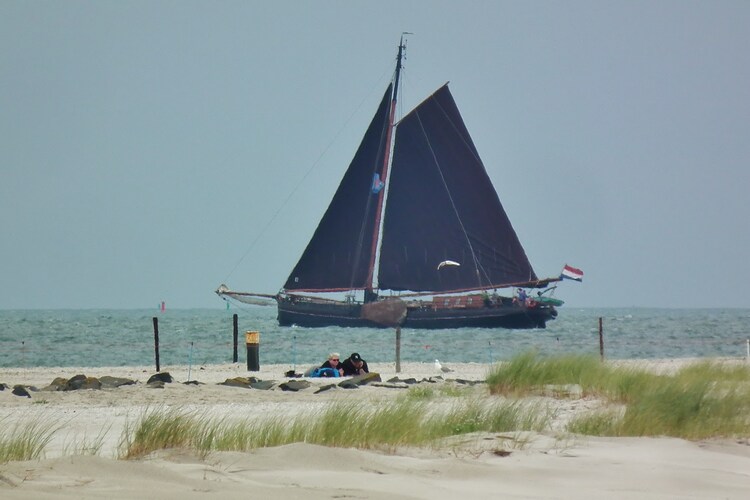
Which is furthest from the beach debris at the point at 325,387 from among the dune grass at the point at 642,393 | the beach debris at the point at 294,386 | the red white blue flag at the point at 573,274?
the red white blue flag at the point at 573,274

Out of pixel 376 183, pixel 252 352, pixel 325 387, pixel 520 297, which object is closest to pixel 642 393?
pixel 325 387

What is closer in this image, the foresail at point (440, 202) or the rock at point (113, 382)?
the rock at point (113, 382)

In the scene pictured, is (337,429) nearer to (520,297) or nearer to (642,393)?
(642,393)

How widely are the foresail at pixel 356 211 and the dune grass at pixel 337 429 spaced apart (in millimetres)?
41515

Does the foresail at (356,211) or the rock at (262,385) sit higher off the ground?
the foresail at (356,211)

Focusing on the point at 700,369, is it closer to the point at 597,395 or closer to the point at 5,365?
the point at 597,395

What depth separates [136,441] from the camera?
20.0 feet

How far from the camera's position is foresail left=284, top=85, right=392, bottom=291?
161 ft

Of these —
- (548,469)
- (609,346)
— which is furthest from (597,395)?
(609,346)

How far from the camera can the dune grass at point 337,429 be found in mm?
6125

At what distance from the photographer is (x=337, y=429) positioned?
260 inches

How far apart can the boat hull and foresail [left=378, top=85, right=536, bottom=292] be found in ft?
17.1

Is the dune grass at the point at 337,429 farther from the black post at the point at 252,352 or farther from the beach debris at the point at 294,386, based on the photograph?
the black post at the point at 252,352

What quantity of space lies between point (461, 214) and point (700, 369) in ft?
123
